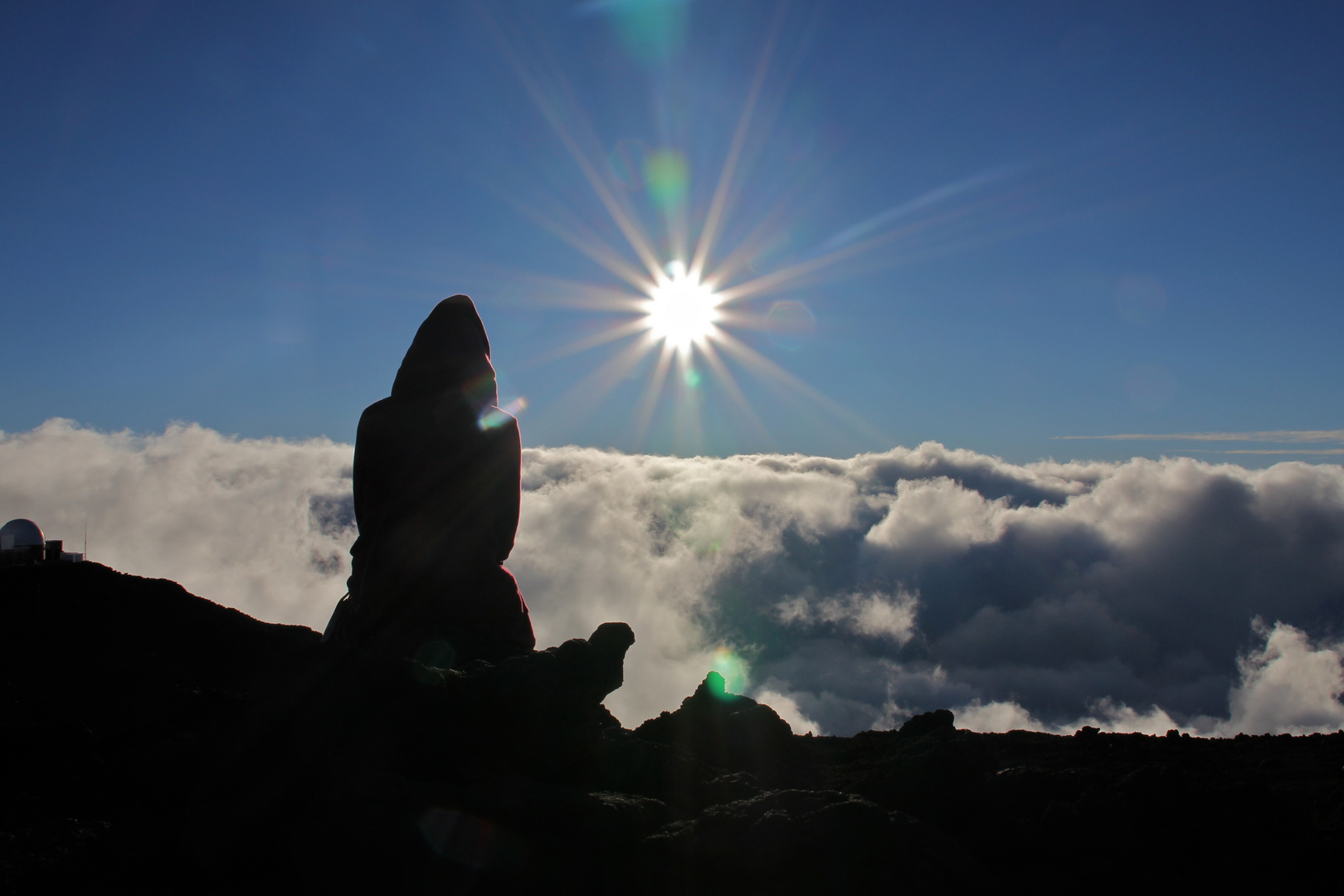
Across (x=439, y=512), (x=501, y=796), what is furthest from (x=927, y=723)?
(x=439, y=512)

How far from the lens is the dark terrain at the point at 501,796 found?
257 inches

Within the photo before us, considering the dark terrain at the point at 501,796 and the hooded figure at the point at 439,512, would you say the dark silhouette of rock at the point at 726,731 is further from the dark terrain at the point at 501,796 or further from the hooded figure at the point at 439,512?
the hooded figure at the point at 439,512

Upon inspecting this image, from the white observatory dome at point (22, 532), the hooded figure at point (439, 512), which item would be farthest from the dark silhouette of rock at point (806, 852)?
the white observatory dome at point (22, 532)

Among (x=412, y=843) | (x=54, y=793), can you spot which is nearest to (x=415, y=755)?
(x=412, y=843)

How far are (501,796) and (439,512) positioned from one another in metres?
6.05

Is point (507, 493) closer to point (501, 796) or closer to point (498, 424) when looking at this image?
point (498, 424)

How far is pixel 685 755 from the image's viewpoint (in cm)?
1015

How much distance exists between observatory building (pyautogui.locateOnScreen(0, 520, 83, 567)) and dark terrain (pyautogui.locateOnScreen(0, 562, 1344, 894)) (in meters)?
13.8

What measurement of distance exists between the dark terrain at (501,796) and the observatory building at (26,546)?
1384 centimetres

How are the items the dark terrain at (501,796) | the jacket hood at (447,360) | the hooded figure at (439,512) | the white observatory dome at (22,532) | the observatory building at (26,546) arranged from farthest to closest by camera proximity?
the white observatory dome at (22,532) < the observatory building at (26,546) < the jacket hood at (447,360) < the hooded figure at (439,512) < the dark terrain at (501,796)

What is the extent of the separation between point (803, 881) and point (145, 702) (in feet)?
23.5

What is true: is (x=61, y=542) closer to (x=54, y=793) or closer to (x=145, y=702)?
(x=145, y=702)

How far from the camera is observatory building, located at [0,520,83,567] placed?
22109mm

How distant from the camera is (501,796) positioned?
7.45 metres
